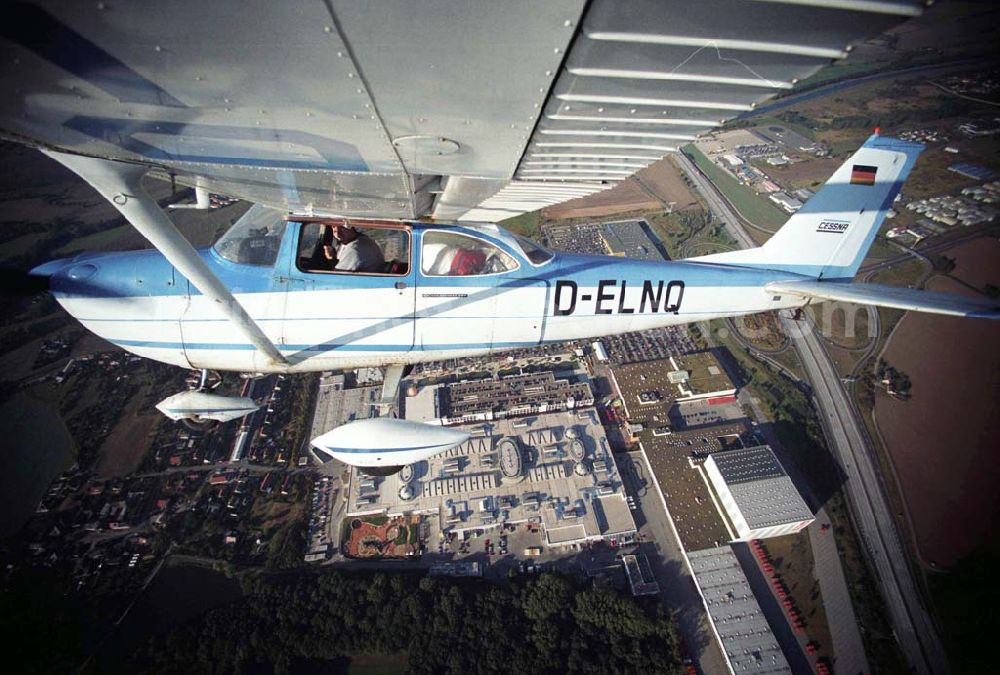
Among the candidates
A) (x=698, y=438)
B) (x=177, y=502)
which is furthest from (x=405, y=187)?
(x=177, y=502)

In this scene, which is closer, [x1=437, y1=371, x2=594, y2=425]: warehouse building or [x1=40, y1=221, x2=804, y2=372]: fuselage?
[x1=40, y1=221, x2=804, y2=372]: fuselage

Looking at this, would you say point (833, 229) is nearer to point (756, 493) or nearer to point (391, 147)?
point (391, 147)

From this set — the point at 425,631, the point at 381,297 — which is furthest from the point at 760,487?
the point at 381,297

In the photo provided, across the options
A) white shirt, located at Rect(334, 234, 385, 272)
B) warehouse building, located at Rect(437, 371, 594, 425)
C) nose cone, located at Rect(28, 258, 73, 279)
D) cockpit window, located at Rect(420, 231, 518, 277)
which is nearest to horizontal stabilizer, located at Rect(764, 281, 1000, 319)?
cockpit window, located at Rect(420, 231, 518, 277)

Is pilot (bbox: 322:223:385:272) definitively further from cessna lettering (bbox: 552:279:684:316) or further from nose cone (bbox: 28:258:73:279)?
nose cone (bbox: 28:258:73:279)

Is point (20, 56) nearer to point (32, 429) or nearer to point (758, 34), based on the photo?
point (758, 34)
